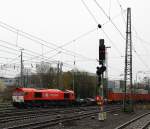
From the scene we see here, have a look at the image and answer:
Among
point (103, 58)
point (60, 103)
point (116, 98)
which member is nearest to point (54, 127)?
Result: point (103, 58)

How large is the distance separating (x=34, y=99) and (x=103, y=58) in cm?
2991

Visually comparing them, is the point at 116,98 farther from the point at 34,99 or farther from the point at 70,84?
the point at 34,99

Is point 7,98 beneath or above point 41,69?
beneath

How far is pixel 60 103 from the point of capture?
204 ft

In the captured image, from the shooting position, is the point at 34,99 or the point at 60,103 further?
the point at 60,103

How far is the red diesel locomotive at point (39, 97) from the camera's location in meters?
55.7

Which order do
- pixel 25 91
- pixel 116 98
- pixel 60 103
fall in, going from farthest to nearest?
pixel 116 98 → pixel 60 103 → pixel 25 91

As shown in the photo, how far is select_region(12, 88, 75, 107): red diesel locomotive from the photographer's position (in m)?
55.7

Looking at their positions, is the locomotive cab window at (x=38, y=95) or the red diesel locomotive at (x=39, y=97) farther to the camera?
the locomotive cab window at (x=38, y=95)

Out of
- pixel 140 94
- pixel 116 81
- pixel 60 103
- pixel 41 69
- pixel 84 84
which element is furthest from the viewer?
pixel 116 81

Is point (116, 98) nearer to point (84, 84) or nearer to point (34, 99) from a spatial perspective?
point (84, 84)

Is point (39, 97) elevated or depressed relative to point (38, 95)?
depressed

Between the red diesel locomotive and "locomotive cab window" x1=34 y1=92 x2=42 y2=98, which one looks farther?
"locomotive cab window" x1=34 y1=92 x2=42 y2=98

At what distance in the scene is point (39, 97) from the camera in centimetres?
5781
